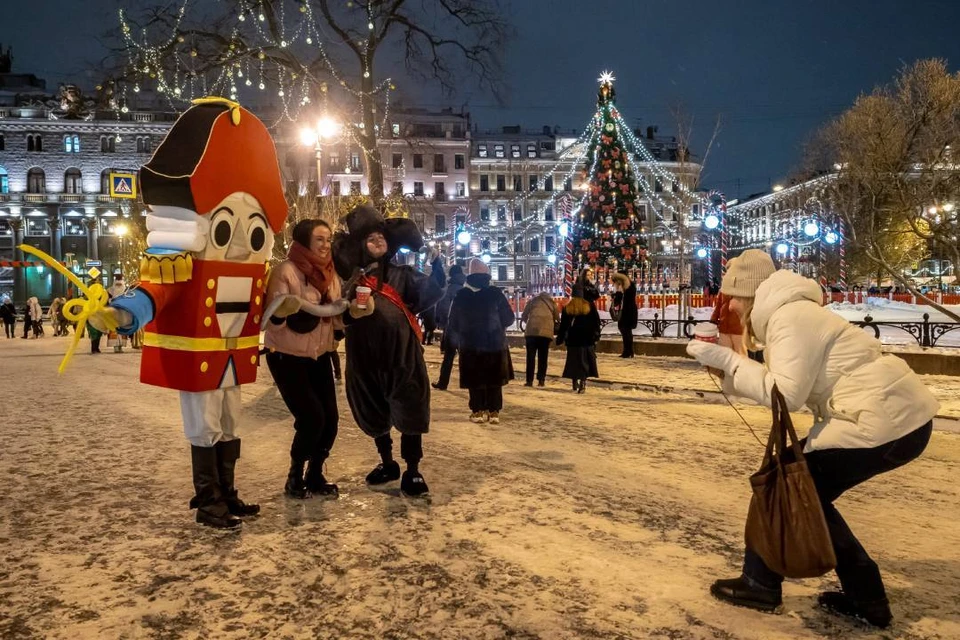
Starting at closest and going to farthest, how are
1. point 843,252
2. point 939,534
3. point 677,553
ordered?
point 677,553 < point 939,534 < point 843,252

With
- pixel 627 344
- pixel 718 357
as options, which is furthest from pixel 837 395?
pixel 627 344

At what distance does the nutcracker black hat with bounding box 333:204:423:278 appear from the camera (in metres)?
4.99

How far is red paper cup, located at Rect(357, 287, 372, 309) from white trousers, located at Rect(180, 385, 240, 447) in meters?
0.92

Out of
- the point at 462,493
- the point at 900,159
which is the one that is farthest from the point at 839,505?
the point at 900,159

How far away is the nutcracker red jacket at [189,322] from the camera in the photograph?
13.3ft

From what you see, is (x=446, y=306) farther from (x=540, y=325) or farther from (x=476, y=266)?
(x=540, y=325)

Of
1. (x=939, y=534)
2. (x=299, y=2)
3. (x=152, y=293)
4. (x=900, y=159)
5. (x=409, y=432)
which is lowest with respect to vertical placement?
(x=939, y=534)

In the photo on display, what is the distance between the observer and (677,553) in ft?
13.1

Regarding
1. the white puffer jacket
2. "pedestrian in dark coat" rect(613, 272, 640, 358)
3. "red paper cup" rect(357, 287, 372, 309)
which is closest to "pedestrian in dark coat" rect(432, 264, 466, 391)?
"red paper cup" rect(357, 287, 372, 309)

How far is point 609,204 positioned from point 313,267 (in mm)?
23944

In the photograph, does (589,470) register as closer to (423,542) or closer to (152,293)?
(423,542)

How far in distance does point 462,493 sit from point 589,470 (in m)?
1.31

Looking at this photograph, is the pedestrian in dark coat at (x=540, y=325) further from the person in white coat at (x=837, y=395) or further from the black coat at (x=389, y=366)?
the person in white coat at (x=837, y=395)

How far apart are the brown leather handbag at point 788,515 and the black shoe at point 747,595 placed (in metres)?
0.27
